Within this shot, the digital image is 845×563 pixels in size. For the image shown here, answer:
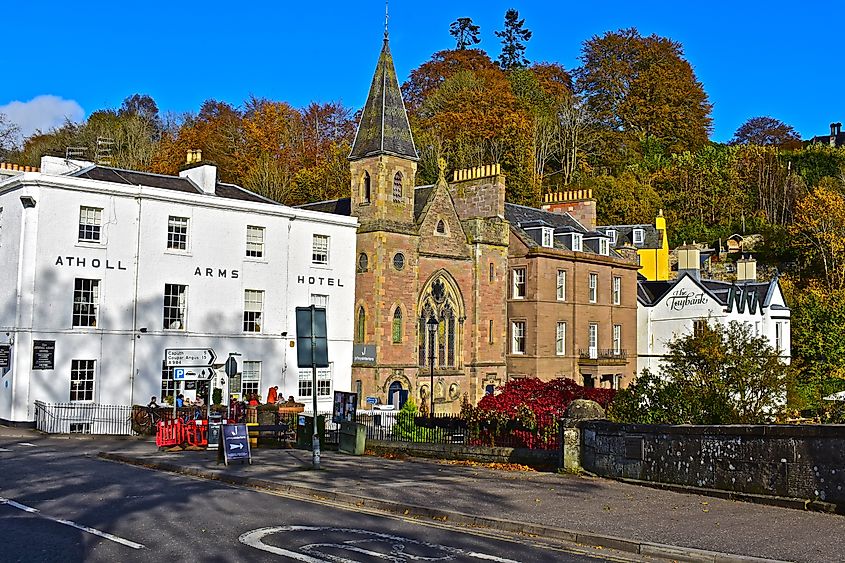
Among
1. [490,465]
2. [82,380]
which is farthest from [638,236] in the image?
[490,465]

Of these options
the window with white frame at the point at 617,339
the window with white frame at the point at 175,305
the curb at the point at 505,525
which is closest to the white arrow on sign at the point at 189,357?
the window with white frame at the point at 175,305

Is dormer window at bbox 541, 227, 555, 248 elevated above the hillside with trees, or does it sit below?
below

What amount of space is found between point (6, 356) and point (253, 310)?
9.94m

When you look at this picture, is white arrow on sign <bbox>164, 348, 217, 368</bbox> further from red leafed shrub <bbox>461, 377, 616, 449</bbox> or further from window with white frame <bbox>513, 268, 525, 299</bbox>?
window with white frame <bbox>513, 268, 525, 299</bbox>

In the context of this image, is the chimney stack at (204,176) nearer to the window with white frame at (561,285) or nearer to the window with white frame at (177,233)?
the window with white frame at (177,233)

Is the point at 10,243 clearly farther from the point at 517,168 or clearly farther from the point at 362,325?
the point at 517,168

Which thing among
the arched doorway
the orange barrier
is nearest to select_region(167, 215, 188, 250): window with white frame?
the orange barrier

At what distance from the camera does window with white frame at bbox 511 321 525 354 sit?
155 ft

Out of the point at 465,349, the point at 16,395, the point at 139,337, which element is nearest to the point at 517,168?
the point at 465,349

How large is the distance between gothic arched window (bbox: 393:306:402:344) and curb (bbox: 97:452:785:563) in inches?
879

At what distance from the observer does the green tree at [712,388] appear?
1888 cm

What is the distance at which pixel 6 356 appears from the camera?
3159 centimetres

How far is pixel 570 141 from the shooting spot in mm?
76875

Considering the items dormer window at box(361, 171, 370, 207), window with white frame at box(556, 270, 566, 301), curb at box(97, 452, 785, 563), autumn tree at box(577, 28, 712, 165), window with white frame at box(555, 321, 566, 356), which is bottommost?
curb at box(97, 452, 785, 563)
